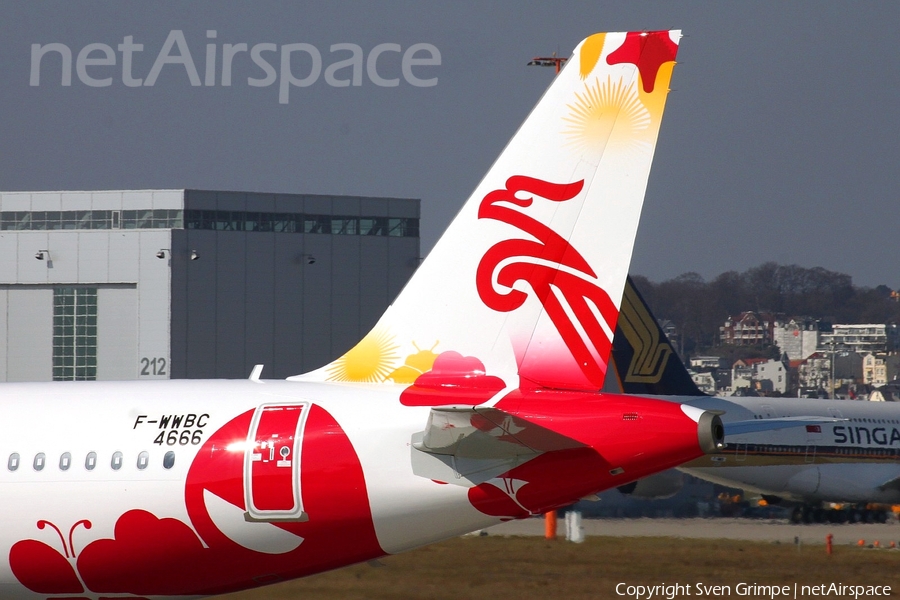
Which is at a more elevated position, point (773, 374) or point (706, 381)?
point (773, 374)

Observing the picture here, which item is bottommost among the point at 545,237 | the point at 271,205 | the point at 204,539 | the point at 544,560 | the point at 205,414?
the point at 544,560

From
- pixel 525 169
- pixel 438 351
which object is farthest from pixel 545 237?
pixel 438 351

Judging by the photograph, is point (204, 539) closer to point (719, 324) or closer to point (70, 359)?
point (70, 359)

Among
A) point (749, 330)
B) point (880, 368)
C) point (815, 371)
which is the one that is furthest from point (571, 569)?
point (749, 330)

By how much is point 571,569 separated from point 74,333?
37.7 m

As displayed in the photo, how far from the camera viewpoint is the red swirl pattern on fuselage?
42.4ft

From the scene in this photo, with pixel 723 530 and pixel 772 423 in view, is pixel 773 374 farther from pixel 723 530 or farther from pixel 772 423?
pixel 772 423

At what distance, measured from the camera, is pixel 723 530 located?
35.0 m

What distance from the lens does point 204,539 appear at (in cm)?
1316

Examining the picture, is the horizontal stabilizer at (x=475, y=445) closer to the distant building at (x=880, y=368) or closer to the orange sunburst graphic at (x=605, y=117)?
the orange sunburst graphic at (x=605, y=117)

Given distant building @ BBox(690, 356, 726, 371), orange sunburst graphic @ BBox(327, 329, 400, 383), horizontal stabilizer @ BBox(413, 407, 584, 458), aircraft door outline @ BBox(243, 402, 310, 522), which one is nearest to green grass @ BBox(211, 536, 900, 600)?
orange sunburst graphic @ BBox(327, 329, 400, 383)

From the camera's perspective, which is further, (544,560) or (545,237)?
(544,560)

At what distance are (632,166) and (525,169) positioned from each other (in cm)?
121

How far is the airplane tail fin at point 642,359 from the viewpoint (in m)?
41.1
